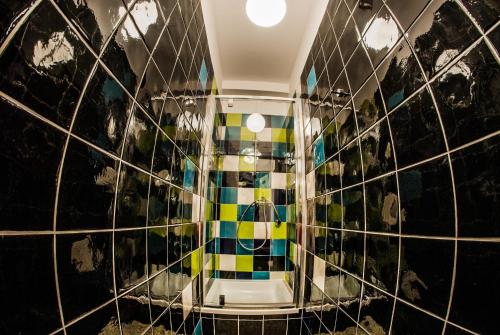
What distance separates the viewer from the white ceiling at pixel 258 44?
2174 mm

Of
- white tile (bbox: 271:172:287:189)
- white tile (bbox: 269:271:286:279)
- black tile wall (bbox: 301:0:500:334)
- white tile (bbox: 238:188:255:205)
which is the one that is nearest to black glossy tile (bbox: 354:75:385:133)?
black tile wall (bbox: 301:0:500:334)

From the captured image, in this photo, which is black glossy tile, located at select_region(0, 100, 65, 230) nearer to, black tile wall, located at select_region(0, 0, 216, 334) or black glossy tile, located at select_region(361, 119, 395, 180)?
black tile wall, located at select_region(0, 0, 216, 334)

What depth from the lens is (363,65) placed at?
1185 mm

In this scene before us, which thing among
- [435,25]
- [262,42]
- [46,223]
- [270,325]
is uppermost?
[262,42]

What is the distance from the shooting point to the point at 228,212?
3.08m

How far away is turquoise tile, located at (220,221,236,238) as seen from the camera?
3.04 m

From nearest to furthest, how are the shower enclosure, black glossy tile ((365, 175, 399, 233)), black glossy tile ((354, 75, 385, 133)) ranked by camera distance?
black glossy tile ((365, 175, 399, 233)) < black glossy tile ((354, 75, 385, 133)) < the shower enclosure

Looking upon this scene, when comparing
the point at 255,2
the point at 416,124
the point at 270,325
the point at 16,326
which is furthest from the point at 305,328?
the point at 255,2

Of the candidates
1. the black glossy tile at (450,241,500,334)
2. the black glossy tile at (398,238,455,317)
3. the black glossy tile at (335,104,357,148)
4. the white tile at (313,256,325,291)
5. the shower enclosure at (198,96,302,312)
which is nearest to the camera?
the black glossy tile at (450,241,500,334)

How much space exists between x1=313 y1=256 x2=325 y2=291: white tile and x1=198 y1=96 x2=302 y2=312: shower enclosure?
976mm

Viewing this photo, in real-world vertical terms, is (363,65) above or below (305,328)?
above

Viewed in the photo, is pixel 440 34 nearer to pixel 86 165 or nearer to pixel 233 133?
pixel 86 165

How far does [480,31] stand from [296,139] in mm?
1917

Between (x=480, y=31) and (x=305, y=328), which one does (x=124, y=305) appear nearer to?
(x=480, y=31)
